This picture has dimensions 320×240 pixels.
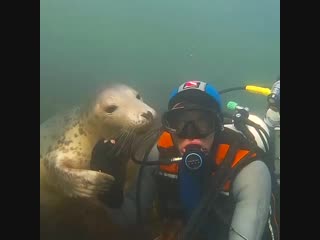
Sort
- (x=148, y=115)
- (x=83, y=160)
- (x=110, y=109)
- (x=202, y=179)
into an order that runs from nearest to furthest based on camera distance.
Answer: (x=202, y=179), (x=148, y=115), (x=83, y=160), (x=110, y=109)

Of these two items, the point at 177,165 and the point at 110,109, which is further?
the point at 110,109

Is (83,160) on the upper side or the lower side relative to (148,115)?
lower

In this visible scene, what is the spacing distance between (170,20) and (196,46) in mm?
5442

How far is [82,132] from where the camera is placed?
14.4 feet

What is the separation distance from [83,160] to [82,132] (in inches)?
15.1

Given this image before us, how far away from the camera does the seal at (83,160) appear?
11.2 feet

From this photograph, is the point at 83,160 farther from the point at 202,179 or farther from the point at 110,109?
the point at 202,179

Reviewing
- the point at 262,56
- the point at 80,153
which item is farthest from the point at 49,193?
the point at 262,56

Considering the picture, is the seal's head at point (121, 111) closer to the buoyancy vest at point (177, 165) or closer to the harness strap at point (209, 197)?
the buoyancy vest at point (177, 165)

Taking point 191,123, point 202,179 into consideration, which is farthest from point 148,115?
point 202,179

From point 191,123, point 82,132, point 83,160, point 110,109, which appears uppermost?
point 191,123

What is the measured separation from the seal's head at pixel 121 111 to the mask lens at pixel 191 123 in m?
0.95

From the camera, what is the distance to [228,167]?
271cm

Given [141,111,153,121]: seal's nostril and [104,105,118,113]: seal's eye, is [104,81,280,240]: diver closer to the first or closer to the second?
[141,111,153,121]: seal's nostril
